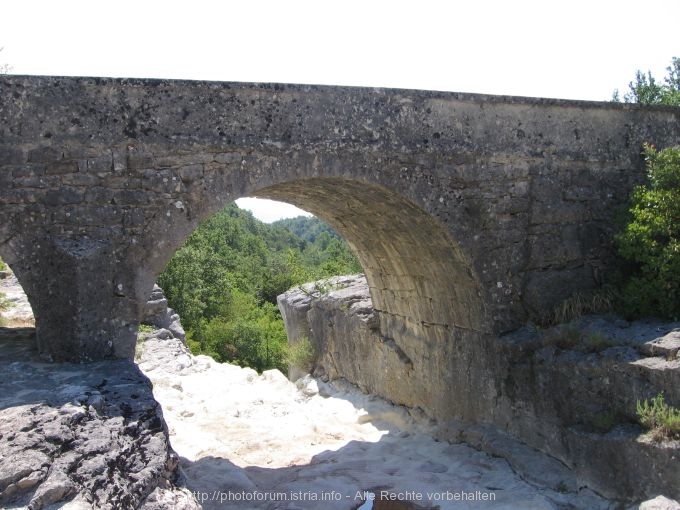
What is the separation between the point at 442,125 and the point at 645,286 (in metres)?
2.32

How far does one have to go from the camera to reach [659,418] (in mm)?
5012

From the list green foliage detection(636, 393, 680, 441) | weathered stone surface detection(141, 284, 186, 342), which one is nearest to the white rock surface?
weathered stone surface detection(141, 284, 186, 342)

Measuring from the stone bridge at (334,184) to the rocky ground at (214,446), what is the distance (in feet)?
2.65

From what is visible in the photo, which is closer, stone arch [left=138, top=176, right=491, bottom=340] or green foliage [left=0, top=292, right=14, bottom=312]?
stone arch [left=138, top=176, right=491, bottom=340]

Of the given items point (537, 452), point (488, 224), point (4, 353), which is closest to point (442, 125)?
point (488, 224)

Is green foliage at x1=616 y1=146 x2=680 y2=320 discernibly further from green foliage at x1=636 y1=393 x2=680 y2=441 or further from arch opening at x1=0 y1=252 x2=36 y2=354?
arch opening at x1=0 y1=252 x2=36 y2=354

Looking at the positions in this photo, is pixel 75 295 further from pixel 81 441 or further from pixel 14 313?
pixel 14 313

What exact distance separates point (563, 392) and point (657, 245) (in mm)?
1582

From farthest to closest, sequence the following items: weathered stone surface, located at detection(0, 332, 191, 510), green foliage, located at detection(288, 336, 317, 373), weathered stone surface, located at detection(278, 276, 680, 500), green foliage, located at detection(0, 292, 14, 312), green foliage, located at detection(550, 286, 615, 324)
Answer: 1. green foliage, located at detection(288, 336, 317, 373)
2. green foliage, located at detection(0, 292, 14, 312)
3. green foliage, located at detection(550, 286, 615, 324)
4. weathered stone surface, located at detection(278, 276, 680, 500)
5. weathered stone surface, located at detection(0, 332, 191, 510)

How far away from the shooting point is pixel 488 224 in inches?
255

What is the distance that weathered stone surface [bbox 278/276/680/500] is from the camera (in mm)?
5172

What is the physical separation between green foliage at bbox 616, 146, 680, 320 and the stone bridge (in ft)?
2.04

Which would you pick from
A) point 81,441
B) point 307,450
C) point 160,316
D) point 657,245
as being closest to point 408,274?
point 307,450

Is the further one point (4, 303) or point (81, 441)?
point (4, 303)
